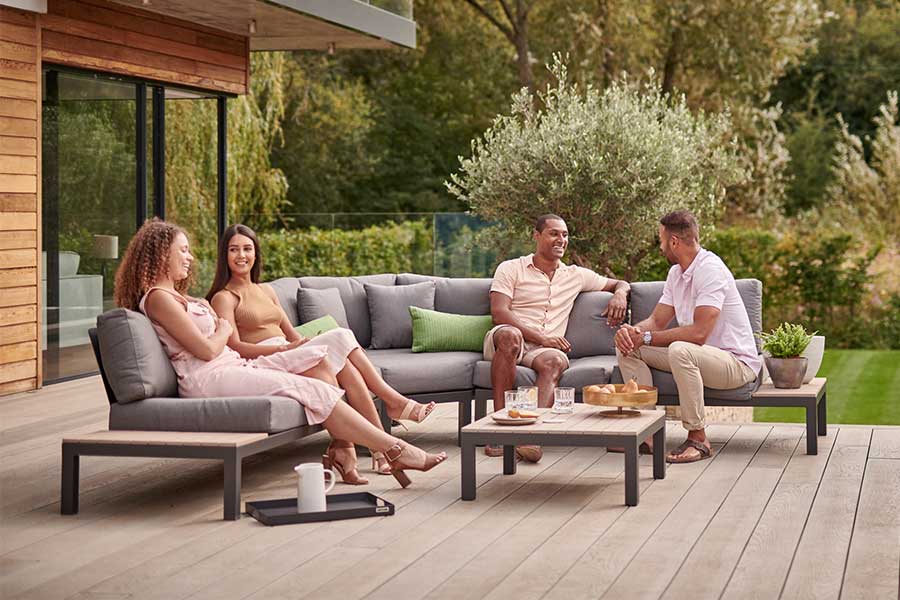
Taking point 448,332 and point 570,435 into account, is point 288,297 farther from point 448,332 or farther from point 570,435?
point 570,435

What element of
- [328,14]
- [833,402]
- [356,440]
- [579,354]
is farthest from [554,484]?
[328,14]

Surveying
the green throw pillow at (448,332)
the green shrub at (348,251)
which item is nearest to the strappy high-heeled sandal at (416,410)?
the green throw pillow at (448,332)

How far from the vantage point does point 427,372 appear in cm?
692

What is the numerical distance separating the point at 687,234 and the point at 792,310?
7.22m

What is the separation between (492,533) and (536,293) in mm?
2472

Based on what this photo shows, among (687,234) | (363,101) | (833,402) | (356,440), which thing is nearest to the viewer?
(356,440)

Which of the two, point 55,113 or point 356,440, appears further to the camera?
point 55,113

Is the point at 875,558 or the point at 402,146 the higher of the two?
the point at 402,146

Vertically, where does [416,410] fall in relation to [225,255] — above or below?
below

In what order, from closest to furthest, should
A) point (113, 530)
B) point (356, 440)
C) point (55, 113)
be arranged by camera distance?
point (113, 530), point (356, 440), point (55, 113)

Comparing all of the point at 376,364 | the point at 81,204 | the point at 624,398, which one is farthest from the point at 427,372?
the point at 81,204

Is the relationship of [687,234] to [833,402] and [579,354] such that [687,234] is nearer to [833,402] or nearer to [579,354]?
[579,354]

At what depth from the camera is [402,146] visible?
26172mm

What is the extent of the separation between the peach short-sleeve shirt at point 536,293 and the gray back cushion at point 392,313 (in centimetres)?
57
